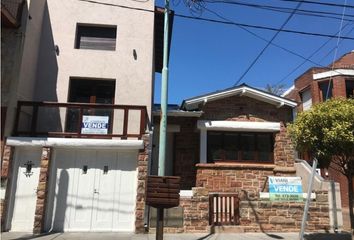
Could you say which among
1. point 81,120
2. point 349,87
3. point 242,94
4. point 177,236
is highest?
point 349,87

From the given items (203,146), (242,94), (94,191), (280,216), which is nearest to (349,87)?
(242,94)

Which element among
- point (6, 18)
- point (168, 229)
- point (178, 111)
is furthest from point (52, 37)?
point (168, 229)

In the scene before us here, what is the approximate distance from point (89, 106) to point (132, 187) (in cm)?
301

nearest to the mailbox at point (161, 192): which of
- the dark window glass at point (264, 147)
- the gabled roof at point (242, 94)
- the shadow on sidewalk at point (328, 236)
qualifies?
the shadow on sidewalk at point (328, 236)

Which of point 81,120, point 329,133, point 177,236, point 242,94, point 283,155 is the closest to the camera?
point 329,133

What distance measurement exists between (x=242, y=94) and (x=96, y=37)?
6208mm

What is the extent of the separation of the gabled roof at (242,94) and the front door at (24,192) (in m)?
6.22

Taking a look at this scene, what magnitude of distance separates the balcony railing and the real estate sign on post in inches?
177

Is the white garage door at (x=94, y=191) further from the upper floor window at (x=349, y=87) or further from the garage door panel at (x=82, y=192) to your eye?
the upper floor window at (x=349, y=87)

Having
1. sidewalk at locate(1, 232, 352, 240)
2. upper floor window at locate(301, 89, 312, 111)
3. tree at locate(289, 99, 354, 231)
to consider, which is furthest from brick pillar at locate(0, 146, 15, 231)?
upper floor window at locate(301, 89, 312, 111)

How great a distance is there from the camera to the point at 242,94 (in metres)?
15.6

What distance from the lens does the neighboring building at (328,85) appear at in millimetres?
22375

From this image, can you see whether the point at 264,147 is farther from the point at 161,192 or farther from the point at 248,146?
the point at 161,192

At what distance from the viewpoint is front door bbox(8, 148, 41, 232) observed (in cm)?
1151
